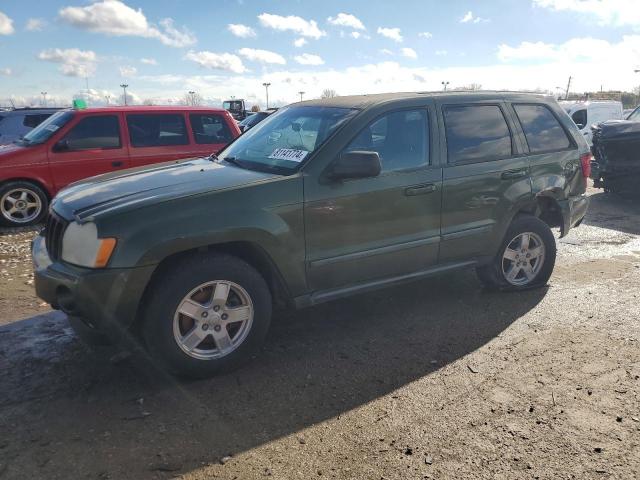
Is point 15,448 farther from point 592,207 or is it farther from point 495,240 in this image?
point 592,207

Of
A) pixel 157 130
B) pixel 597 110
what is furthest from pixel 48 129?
pixel 597 110

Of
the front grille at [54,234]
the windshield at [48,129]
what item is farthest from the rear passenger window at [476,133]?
the windshield at [48,129]

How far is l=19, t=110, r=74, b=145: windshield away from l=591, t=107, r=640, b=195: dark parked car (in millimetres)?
9203

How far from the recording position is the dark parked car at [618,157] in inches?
364

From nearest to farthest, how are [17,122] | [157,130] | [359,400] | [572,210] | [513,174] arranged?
[359,400]
[513,174]
[572,210]
[157,130]
[17,122]

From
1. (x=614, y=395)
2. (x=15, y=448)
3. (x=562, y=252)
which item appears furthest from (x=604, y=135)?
(x=15, y=448)

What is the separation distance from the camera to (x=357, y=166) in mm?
3494

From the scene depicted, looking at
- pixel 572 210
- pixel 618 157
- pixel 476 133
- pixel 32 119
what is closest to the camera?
pixel 476 133

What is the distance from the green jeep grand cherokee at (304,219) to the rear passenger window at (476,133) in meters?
0.02

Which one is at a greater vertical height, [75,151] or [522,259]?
[75,151]

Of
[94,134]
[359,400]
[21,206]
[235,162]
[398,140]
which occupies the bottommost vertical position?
[359,400]

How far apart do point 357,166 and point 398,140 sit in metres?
0.74

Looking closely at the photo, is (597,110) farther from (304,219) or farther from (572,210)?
(304,219)

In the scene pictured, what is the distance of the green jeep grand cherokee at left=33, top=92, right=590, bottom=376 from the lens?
3.12 metres
